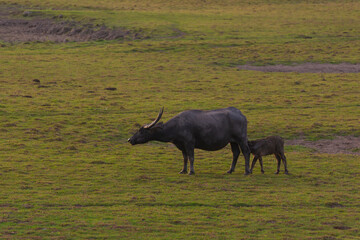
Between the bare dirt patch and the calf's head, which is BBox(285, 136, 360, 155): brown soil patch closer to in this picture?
the calf's head

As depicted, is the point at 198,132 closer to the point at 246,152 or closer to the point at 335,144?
the point at 246,152

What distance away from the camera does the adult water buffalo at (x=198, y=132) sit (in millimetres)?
19344

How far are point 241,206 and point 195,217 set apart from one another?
4.90 ft

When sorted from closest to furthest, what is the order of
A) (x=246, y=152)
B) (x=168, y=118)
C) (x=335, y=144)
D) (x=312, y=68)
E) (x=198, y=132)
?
(x=198, y=132)
(x=246, y=152)
(x=335, y=144)
(x=168, y=118)
(x=312, y=68)

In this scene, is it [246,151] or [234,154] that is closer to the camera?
[246,151]

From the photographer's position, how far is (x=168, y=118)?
1084 inches

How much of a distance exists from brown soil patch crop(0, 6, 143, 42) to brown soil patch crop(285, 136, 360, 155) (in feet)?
97.5

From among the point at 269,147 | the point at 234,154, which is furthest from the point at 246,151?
the point at 269,147

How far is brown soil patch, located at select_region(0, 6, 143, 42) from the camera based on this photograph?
5365 centimetres

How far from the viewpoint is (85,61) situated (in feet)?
141

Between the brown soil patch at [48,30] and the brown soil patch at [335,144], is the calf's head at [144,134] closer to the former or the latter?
the brown soil patch at [335,144]

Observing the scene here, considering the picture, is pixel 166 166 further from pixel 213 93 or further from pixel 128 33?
pixel 128 33

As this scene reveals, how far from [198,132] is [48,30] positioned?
40966mm

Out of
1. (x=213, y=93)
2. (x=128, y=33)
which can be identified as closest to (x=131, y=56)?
(x=128, y=33)
